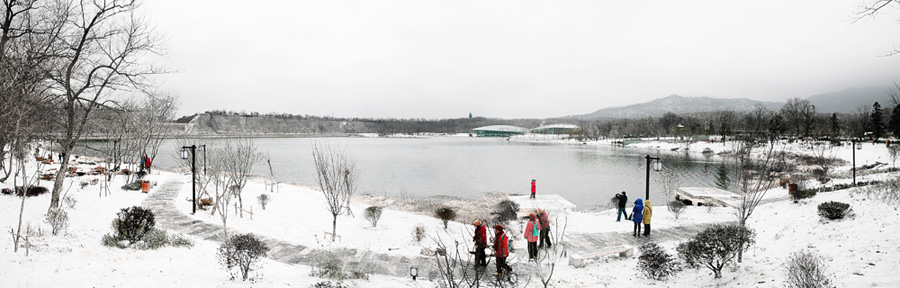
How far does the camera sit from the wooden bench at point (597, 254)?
338 inches

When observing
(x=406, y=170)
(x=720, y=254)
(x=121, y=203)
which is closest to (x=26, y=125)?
(x=121, y=203)

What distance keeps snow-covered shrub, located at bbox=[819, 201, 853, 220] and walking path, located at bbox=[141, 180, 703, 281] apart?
10.0ft

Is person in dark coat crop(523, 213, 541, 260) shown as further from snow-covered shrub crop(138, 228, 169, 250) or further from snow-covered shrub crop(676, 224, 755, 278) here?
snow-covered shrub crop(138, 228, 169, 250)

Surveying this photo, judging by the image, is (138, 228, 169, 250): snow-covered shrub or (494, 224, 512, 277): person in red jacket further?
(138, 228, 169, 250): snow-covered shrub

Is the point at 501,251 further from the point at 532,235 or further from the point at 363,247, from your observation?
the point at 363,247

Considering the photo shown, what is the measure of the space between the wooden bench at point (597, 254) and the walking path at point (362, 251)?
0.90 m

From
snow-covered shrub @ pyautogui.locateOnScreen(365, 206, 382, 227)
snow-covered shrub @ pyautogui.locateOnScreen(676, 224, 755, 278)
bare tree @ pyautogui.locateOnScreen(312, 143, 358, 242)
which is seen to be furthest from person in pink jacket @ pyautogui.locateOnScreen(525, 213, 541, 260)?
snow-covered shrub @ pyautogui.locateOnScreen(365, 206, 382, 227)

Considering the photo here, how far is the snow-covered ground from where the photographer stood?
224 inches

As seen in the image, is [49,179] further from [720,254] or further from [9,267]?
[720,254]

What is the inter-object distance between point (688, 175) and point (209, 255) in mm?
34813

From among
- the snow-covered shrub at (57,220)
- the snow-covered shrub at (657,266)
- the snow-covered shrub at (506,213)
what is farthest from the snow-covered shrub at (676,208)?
the snow-covered shrub at (57,220)

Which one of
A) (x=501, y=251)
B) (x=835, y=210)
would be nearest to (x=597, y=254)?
(x=501, y=251)

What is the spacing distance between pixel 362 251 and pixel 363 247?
590 mm

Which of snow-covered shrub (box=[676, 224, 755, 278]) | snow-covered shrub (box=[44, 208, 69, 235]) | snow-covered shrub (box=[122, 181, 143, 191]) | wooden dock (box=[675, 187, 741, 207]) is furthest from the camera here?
wooden dock (box=[675, 187, 741, 207])
